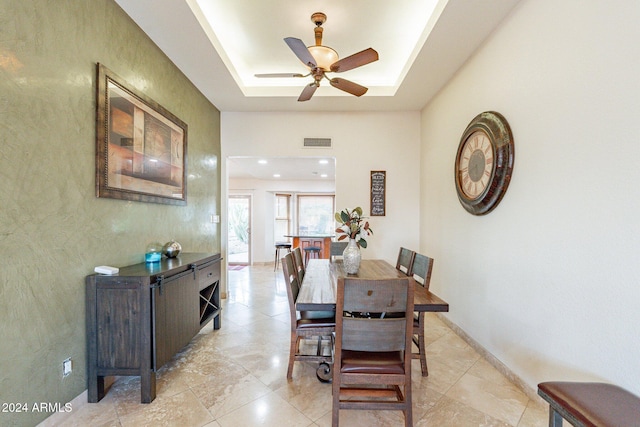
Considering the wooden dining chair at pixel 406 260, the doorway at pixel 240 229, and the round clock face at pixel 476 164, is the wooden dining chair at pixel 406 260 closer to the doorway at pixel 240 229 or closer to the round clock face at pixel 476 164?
the round clock face at pixel 476 164

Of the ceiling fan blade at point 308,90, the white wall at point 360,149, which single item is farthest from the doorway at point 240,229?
the ceiling fan blade at point 308,90

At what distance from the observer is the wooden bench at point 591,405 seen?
98 cm

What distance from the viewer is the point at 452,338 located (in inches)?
112

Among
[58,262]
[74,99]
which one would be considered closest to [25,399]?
[58,262]

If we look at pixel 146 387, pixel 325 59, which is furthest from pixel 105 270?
pixel 325 59

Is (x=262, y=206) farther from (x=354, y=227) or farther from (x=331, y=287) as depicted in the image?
(x=331, y=287)

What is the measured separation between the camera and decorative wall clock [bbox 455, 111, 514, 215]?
216 cm

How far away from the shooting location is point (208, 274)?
2.79 meters

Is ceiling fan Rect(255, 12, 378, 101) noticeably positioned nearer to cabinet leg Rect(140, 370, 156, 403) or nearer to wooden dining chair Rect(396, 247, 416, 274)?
wooden dining chair Rect(396, 247, 416, 274)

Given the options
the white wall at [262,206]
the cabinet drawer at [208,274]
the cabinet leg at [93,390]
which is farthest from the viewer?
the white wall at [262,206]

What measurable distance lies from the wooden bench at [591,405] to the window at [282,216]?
7.67 meters

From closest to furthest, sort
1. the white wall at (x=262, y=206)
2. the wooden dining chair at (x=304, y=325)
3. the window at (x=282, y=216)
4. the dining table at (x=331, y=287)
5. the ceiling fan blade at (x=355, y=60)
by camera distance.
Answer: the dining table at (x=331, y=287) < the wooden dining chair at (x=304, y=325) < the ceiling fan blade at (x=355, y=60) < the white wall at (x=262, y=206) < the window at (x=282, y=216)

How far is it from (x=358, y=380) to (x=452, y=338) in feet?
6.15

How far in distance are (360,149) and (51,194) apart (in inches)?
139
